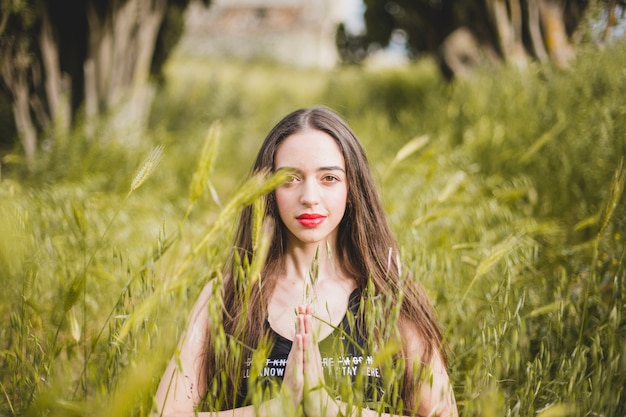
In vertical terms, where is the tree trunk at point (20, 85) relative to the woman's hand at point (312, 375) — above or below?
above

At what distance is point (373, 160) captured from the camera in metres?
4.71

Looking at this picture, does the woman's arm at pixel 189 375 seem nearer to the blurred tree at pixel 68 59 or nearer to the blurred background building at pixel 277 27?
the blurred tree at pixel 68 59

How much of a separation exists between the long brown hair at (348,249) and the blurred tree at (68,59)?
2596 millimetres

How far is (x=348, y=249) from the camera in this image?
5.39ft

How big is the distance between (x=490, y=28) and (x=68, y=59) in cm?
453

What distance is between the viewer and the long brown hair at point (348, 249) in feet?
4.74

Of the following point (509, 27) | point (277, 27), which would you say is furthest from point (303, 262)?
point (277, 27)

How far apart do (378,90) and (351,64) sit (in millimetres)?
2672

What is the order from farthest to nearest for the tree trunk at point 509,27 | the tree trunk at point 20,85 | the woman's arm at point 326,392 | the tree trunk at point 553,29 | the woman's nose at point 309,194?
the tree trunk at point 509,27, the tree trunk at point 553,29, the tree trunk at point 20,85, the woman's nose at point 309,194, the woman's arm at point 326,392

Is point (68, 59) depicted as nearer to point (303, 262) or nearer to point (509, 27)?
point (303, 262)

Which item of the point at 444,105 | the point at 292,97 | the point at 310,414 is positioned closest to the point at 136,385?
the point at 310,414

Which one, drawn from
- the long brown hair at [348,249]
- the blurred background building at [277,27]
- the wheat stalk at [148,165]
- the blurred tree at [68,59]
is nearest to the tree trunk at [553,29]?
the blurred tree at [68,59]

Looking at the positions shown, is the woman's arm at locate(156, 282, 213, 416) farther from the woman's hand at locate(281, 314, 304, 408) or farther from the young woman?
the woman's hand at locate(281, 314, 304, 408)

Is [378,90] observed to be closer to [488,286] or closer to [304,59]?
[488,286]
